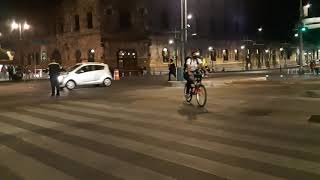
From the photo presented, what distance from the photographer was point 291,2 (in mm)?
93250

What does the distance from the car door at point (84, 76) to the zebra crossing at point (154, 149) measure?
61.0ft

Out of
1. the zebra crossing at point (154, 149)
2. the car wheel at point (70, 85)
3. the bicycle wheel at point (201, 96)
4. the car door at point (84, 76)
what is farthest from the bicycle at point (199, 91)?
the car door at point (84, 76)

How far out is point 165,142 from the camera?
35.5 feet

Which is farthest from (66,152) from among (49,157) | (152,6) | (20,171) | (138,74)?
(152,6)

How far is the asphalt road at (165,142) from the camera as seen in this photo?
8211mm

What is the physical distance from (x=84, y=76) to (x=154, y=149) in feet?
81.1

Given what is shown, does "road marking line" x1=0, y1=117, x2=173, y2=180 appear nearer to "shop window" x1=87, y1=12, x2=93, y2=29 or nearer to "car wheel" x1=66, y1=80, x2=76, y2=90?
"car wheel" x1=66, y1=80, x2=76, y2=90

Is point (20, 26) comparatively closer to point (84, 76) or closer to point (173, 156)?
point (84, 76)

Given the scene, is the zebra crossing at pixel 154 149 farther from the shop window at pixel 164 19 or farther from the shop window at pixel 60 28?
the shop window at pixel 60 28

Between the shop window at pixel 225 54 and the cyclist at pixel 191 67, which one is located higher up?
the shop window at pixel 225 54

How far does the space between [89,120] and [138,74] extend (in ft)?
153

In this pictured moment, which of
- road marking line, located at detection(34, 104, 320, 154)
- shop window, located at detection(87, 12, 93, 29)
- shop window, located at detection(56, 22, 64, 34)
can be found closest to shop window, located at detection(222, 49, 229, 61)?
shop window, located at detection(87, 12, 93, 29)

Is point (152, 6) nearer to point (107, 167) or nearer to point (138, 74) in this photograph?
point (138, 74)

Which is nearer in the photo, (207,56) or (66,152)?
(66,152)
